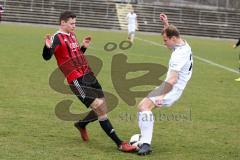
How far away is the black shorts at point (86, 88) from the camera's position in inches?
309

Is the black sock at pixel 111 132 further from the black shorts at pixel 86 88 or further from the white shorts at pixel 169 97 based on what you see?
the white shorts at pixel 169 97

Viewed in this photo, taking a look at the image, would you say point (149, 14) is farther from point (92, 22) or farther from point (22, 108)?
point (22, 108)

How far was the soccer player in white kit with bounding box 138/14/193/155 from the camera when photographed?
24.6 feet

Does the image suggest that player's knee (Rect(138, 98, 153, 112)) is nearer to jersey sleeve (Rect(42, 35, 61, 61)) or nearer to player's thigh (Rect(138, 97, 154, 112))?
player's thigh (Rect(138, 97, 154, 112))

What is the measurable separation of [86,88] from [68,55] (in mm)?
573

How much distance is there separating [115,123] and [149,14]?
132 feet

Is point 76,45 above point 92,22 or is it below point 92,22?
above

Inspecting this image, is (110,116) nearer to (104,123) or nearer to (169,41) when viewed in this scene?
(104,123)

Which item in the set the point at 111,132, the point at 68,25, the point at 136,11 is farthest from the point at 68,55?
the point at 136,11

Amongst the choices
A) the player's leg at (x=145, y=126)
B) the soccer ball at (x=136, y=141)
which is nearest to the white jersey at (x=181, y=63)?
the player's leg at (x=145, y=126)

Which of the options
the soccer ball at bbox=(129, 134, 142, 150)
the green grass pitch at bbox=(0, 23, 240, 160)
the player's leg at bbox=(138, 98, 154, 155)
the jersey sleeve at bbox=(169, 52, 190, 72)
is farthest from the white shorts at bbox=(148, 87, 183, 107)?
the green grass pitch at bbox=(0, 23, 240, 160)

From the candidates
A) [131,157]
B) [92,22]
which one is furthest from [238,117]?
[92,22]

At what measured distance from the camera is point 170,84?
7551 mm

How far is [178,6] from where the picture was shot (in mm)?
51094
